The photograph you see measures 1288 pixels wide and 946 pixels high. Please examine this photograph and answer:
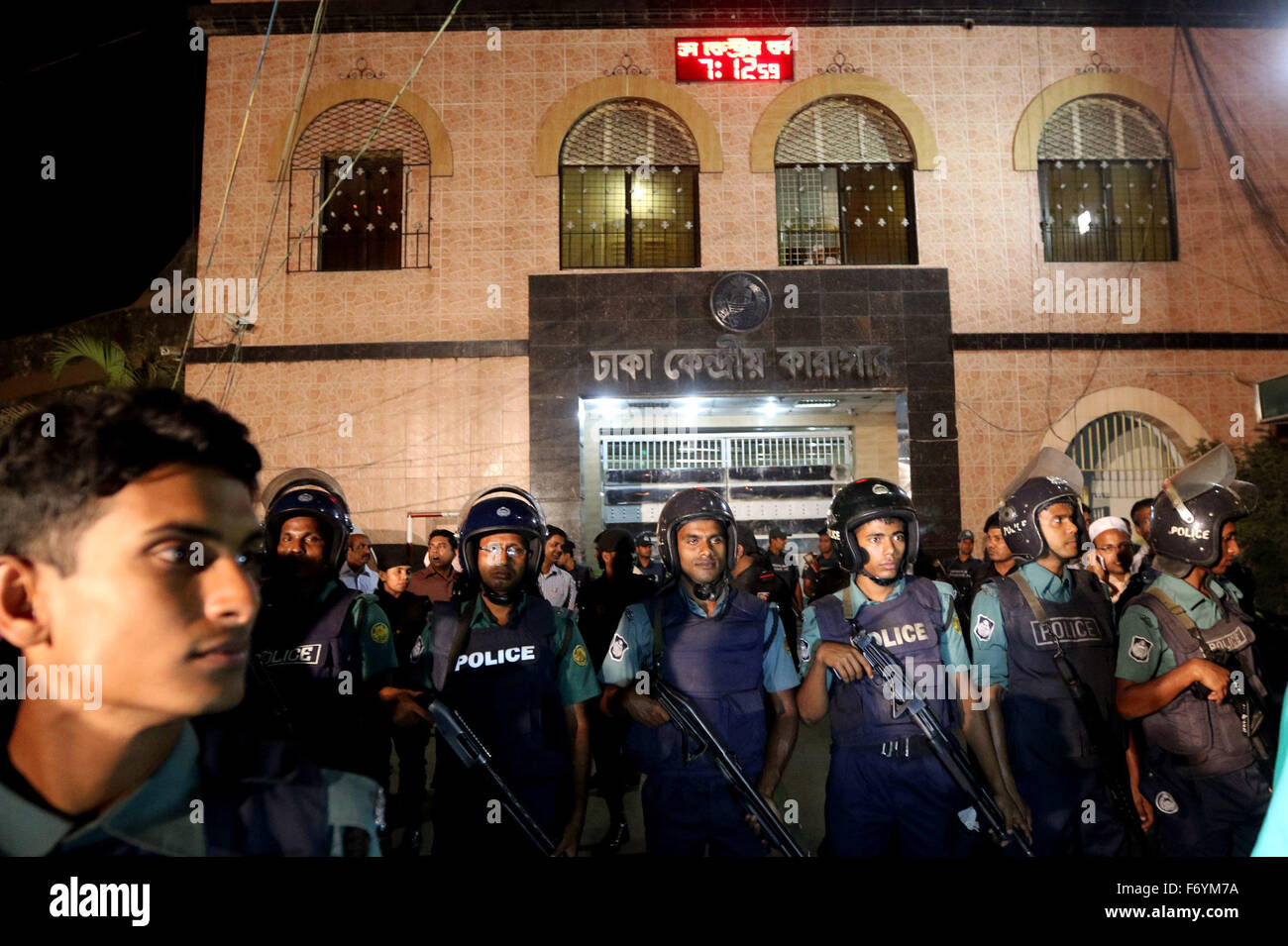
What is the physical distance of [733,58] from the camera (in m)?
11.8

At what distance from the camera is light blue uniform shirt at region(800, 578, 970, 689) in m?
3.54

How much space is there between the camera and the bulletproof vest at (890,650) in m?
3.44

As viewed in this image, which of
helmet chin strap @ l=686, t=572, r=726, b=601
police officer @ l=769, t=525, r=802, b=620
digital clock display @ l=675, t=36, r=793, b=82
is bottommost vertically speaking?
helmet chin strap @ l=686, t=572, r=726, b=601

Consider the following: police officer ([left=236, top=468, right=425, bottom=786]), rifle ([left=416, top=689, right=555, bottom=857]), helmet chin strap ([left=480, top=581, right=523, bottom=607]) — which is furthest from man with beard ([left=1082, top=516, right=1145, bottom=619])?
police officer ([left=236, top=468, right=425, bottom=786])

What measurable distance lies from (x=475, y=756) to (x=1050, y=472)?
11.5ft

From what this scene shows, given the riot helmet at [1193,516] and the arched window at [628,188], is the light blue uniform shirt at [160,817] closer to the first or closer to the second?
the riot helmet at [1193,516]

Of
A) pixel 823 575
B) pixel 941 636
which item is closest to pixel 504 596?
pixel 941 636

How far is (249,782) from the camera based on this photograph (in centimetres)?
116

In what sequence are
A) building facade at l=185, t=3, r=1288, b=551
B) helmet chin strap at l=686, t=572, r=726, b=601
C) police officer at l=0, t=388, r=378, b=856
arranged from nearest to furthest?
1. police officer at l=0, t=388, r=378, b=856
2. helmet chin strap at l=686, t=572, r=726, b=601
3. building facade at l=185, t=3, r=1288, b=551

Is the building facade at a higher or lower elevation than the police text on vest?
higher

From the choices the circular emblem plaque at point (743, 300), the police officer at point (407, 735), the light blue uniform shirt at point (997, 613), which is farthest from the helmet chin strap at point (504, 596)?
the circular emblem plaque at point (743, 300)

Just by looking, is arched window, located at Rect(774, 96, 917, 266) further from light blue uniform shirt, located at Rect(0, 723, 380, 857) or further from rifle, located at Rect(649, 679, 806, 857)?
light blue uniform shirt, located at Rect(0, 723, 380, 857)

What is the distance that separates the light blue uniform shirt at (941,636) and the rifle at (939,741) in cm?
24

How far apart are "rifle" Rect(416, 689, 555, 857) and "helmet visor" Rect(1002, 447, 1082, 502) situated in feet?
9.98
